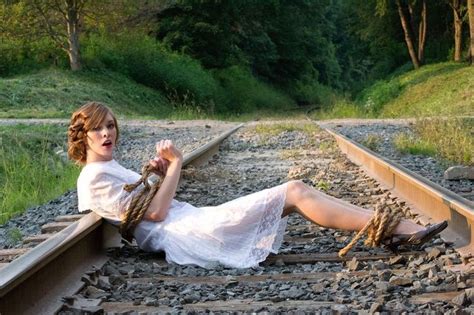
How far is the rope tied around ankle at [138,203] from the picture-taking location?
442 centimetres

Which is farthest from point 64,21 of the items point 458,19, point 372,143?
point 372,143

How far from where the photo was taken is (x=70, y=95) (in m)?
24.8

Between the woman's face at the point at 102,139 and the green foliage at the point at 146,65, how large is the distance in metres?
28.4

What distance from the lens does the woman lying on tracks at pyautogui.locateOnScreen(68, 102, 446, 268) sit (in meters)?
4.38

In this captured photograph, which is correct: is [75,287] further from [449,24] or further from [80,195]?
[449,24]

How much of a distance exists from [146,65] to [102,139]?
99.0 ft

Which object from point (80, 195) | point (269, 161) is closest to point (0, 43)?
point (269, 161)

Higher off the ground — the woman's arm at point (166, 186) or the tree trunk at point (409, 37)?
the tree trunk at point (409, 37)

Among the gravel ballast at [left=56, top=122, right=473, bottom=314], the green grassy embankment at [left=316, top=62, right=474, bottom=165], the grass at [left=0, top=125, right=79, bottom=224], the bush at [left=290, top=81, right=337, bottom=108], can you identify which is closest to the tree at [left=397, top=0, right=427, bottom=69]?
the green grassy embankment at [left=316, top=62, right=474, bottom=165]

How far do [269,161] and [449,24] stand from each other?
132ft

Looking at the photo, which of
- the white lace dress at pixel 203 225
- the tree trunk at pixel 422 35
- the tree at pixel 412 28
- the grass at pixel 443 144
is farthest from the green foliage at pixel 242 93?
the white lace dress at pixel 203 225

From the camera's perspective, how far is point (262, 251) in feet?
14.4

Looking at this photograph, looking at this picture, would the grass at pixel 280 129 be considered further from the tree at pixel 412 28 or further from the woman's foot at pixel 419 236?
the tree at pixel 412 28

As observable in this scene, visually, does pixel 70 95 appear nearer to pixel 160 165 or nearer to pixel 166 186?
pixel 160 165
